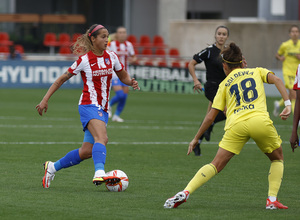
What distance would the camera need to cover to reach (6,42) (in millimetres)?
34125

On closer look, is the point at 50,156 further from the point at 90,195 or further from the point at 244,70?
the point at 244,70

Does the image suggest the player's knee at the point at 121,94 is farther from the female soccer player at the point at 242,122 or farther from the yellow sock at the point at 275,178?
the yellow sock at the point at 275,178

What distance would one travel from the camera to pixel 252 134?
7.50m

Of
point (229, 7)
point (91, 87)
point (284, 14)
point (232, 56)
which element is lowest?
point (91, 87)

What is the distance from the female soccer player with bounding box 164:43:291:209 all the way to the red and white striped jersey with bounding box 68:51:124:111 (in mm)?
1676

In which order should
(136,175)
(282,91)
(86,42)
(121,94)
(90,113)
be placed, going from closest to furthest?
(282,91), (90,113), (86,42), (136,175), (121,94)

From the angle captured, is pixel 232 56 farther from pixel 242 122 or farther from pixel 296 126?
pixel 296 126

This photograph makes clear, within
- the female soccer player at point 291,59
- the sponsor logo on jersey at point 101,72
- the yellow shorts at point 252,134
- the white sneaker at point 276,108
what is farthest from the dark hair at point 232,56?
the white sneaker at point 276,108

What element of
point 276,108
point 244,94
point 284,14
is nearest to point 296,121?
point 244,94

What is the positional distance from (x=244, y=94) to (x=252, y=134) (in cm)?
43

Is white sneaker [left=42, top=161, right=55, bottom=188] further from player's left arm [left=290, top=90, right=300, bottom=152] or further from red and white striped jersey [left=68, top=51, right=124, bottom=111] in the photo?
player's left arm [left=290, top=90, right=300, bottom=152]

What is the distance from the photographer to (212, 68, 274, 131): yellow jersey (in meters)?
7.56

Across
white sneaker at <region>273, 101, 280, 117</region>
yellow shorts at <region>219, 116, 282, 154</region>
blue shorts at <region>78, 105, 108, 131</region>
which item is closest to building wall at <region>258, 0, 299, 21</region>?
white sneaker at <region>273, 101, 280, 117</region>

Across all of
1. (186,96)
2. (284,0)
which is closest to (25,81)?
(186,96)
